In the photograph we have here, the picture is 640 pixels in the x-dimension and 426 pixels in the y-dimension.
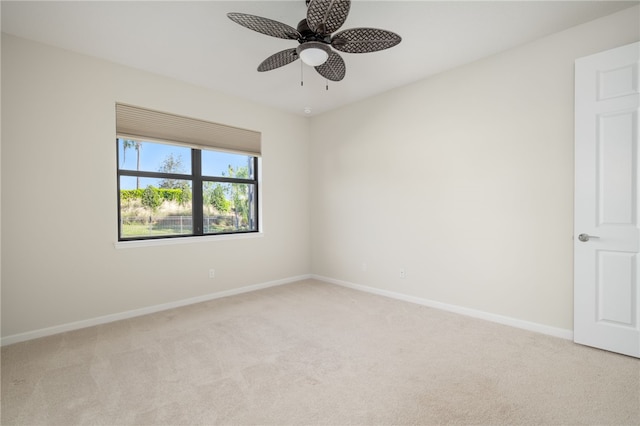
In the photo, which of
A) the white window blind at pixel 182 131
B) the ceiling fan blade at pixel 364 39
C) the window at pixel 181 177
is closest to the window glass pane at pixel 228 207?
the window at pixel 181 177

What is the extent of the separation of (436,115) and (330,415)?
3.13 m

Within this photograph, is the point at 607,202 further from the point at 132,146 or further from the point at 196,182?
the point at 132,146

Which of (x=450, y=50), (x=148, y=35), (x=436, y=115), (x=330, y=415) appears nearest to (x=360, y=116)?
(x=436, y=115)

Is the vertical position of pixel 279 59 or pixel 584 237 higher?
pixel 279 59

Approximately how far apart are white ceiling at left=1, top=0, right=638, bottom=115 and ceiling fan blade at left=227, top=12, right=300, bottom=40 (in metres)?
0.32

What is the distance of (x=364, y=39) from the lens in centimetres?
215

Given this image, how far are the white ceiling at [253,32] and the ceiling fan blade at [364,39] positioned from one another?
32 centimetres

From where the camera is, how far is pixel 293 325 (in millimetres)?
3061

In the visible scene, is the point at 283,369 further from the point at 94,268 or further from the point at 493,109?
the point at 493,109

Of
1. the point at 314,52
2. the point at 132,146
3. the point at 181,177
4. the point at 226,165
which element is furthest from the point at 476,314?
the point at 132,146

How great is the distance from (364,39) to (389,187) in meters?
2.12

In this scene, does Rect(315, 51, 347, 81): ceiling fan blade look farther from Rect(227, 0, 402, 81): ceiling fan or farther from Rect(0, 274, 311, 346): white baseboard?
Rect(0, 274, 311, 346): white baseboard

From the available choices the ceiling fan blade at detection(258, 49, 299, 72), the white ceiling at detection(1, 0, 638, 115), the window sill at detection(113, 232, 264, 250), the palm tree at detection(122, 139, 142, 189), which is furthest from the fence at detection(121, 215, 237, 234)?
the ceiling fan blade at detection(258, 49, 299, 72)

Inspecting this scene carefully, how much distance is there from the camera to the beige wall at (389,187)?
268 cm
